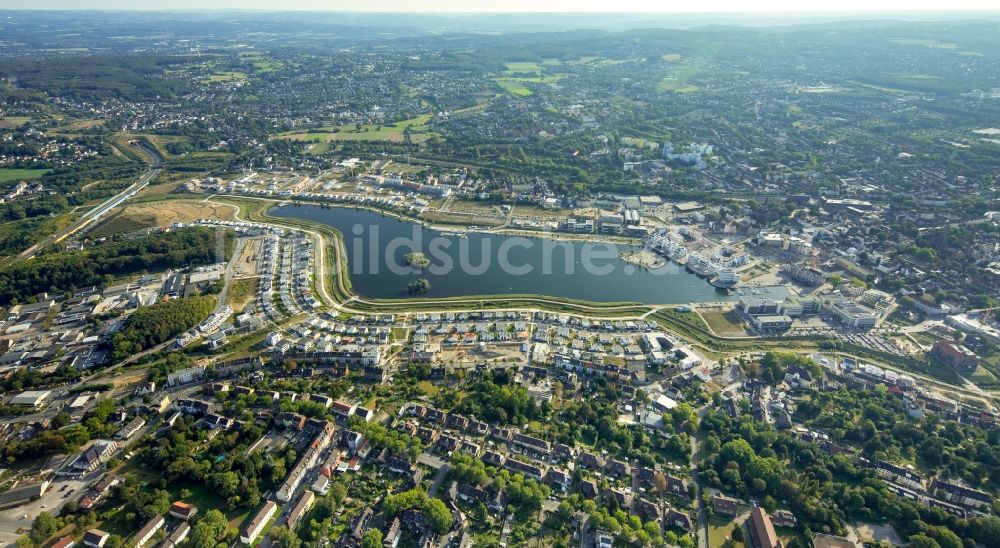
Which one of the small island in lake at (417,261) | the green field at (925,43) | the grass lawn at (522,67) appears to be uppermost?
the green field at (925,43)

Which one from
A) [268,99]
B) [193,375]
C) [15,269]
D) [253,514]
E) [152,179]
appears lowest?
[253,514]

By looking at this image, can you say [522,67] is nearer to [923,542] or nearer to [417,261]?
[417,261]

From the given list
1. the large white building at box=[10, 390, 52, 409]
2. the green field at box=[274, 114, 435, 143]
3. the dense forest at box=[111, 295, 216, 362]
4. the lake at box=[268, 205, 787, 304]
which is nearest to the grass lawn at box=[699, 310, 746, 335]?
the lake at box=[268, 205, 787, 304]

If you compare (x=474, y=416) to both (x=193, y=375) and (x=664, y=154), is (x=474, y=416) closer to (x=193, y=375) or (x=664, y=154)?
(x=193, y=375)

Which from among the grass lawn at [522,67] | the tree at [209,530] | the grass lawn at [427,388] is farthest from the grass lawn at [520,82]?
the tree at [209,530]

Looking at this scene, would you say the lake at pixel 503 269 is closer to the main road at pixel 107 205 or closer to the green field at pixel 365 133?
the main road at pixel 107 205

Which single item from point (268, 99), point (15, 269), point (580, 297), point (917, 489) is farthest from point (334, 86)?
point (917, 489)

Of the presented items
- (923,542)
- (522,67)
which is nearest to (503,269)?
(923,542)
